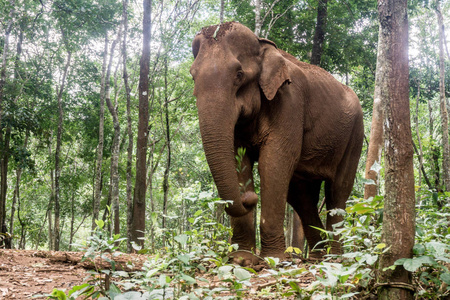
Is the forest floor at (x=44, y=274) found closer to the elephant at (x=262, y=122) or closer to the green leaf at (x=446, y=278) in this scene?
the elephant at (x=262, y=122)

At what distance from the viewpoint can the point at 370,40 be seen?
37.9ft

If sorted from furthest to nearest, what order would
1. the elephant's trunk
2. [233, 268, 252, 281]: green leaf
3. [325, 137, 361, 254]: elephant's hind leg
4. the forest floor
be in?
[325, 137, 361, 254]: elephant's hind leg, the elephant's trunk, the forest floor, [233, 268, 252, 281]: green leaf

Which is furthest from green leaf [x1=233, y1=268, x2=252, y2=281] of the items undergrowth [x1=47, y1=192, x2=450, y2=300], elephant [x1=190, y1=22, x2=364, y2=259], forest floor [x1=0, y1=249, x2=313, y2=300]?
elephant [x1=190, y1=22, x2=364, y2=259]

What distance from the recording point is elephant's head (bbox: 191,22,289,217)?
4.30 m

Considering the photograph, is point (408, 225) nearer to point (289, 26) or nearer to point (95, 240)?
point (95, 240)

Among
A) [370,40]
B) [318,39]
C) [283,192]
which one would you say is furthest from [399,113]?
[370,40]

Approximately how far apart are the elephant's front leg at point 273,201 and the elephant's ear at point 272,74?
84cm

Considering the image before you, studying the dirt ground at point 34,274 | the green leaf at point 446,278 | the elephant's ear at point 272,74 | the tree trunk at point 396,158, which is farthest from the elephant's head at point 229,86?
the green leaf at point 446,278

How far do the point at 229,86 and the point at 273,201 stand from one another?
58.5 inches

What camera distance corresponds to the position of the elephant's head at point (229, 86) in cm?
430

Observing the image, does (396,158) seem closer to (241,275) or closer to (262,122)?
(241,275)

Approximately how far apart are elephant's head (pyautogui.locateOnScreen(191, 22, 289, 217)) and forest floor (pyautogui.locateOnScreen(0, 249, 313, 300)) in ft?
3.75

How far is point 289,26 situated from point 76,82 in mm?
8908

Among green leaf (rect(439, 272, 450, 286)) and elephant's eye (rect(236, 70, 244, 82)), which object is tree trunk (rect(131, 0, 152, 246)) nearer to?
elephant's eye (rect(236, 70, 244, 82))
